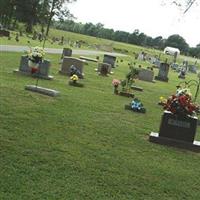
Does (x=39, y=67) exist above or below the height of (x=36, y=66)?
below

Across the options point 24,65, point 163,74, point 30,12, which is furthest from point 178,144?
point 30,12

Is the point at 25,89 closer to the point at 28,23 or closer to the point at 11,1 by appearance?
the point at 11,1

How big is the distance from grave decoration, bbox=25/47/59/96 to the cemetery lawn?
20.7 inches

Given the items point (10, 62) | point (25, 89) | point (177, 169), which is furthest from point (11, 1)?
point (177, 169)

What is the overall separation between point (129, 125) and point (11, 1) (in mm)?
81572

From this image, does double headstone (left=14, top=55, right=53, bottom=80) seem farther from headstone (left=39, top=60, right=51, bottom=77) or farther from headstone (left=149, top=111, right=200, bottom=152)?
headstone (left=149, top=111, right=200, bottom=152)

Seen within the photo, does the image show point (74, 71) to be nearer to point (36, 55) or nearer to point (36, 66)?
point (36, 66)

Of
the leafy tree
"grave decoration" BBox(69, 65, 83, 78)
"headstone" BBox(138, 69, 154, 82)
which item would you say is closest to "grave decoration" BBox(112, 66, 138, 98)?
"grave decoration" BBox(69, 65, 83, 78)

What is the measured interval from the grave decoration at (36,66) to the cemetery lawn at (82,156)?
1.72 ft

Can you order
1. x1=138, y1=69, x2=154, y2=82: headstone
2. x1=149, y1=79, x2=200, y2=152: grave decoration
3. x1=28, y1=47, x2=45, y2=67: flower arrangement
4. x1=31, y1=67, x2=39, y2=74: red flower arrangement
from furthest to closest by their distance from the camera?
x1=138, y1=69, x2=154, y2=82: headstone < x1=31, y1=67, x2=39, y2=74: red flower arrangement < x1=28, y1=47, x2=45, y2=67: flower arrangement < x1=149, y1=79, x2=200, y2=152: grave decoration

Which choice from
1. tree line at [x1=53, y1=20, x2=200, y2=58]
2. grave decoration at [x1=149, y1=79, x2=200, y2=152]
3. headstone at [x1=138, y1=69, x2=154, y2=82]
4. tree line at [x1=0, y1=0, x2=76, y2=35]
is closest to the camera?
grave decoration at [x1=149, y1=79, x2=200, y2=152]

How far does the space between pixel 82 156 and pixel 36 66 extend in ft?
32.7

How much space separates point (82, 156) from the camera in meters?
9.53

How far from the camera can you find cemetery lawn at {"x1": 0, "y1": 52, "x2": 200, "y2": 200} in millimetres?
7727
